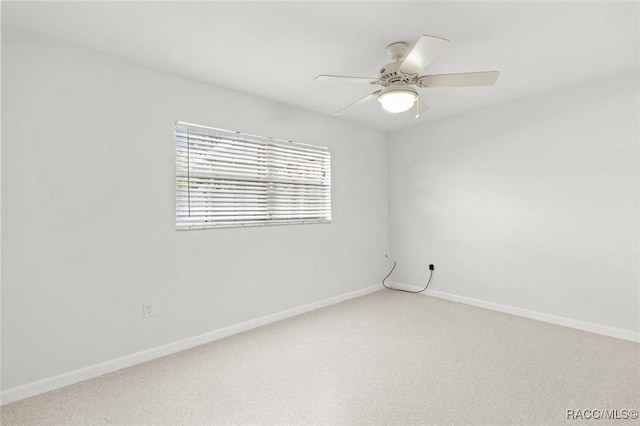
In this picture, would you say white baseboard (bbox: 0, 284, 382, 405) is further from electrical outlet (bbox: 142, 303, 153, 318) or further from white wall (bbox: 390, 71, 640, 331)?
white wall (bbox: 390, 71, 640, 331)

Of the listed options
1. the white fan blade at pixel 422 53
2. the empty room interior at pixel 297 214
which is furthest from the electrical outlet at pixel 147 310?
the white fan blade at pixel 422 53

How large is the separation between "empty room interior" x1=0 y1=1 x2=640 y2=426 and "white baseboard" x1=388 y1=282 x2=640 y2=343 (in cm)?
2

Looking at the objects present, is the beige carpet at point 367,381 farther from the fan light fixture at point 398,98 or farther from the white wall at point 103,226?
the fan light fixture at point 398,98

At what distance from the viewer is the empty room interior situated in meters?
1.97

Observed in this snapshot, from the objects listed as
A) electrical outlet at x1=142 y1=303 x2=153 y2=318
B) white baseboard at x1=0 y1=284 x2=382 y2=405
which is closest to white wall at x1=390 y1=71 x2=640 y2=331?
white baseboard at x1=0 y1=284 x2=382 y2=405

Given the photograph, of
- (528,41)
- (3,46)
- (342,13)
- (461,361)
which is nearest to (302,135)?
(342,13)

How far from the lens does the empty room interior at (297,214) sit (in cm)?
197

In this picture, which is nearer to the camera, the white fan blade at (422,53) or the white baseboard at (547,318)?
the white fan blade at (422,53)

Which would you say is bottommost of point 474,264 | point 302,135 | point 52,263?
point 474,264

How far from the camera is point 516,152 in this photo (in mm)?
3488

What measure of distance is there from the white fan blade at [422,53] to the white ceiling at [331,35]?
0.84ft

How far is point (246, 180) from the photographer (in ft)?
10.5

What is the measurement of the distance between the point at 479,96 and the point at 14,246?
13.2ft

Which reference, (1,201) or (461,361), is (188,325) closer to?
(1,201)
